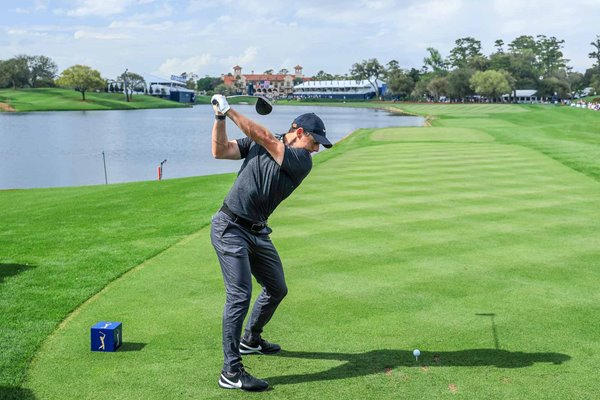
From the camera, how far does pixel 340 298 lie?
8.12 meters

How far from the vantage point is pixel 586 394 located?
18.4 ft

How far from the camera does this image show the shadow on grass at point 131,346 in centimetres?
649

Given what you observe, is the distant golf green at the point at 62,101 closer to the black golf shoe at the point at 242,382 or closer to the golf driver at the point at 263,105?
the golf driver at the point at 263,105

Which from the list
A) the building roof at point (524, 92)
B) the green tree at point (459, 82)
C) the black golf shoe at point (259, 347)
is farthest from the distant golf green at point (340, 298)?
the building roof at point (524, 92)

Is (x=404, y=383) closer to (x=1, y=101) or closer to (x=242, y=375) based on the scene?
(x=242, y=375)

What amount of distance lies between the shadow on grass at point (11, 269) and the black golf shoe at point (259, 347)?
4.86 metres

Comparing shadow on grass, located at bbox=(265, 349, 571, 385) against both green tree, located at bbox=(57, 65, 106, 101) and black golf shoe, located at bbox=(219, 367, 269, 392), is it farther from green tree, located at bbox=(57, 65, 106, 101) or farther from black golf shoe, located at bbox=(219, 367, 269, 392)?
green tree, located at bbox=(57, 65, 106, 101)

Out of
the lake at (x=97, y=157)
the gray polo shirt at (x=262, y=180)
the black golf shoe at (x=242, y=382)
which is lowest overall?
the lake at (x=97, y=157)

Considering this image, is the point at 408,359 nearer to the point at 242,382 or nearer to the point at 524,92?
the point at 242,382

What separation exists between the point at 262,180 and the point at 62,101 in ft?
532

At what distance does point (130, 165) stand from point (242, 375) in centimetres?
3707

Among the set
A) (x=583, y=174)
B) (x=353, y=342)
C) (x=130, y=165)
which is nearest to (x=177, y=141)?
(x=130, y=165)

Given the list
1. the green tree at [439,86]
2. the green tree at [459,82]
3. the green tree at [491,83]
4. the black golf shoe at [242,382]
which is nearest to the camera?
the black golf shoe at [242,382]

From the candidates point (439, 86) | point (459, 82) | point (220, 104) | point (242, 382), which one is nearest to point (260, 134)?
point (220, 104)
